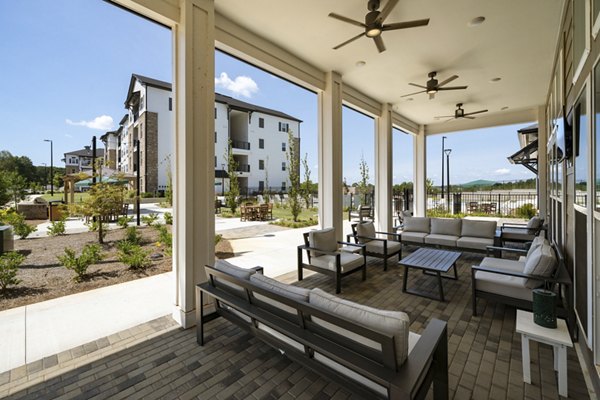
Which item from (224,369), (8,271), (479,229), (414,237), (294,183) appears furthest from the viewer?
(294,183)

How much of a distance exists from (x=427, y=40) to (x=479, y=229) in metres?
4.08

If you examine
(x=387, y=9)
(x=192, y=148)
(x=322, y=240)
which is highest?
(x=387, y=9)

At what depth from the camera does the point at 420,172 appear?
10.0m

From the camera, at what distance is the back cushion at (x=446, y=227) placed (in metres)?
5.98

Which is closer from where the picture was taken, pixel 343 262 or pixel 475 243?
pixel 343 262

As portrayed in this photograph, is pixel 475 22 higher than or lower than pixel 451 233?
higher

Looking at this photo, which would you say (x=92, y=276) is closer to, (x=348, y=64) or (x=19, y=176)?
(x=19, y=176)

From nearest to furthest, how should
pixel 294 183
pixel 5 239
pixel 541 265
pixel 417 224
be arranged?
pixel 541 265
pixel 5 239
pixel 417 224
pixel 294 183

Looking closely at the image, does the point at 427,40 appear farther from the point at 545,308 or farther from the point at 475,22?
the point at 545,308

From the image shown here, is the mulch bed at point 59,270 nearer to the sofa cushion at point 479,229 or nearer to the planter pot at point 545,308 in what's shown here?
the planter pot at point 545,308

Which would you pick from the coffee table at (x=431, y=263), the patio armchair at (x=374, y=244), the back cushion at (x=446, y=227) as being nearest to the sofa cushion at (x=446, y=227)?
the back cushion at (x=446, y=227)

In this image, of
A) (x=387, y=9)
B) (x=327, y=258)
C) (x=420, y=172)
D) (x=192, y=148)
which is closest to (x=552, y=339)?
(x=327, y=258)

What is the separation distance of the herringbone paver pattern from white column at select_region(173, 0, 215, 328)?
54 centimetres

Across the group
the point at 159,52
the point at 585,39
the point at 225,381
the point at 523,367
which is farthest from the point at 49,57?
the point at 523,367
